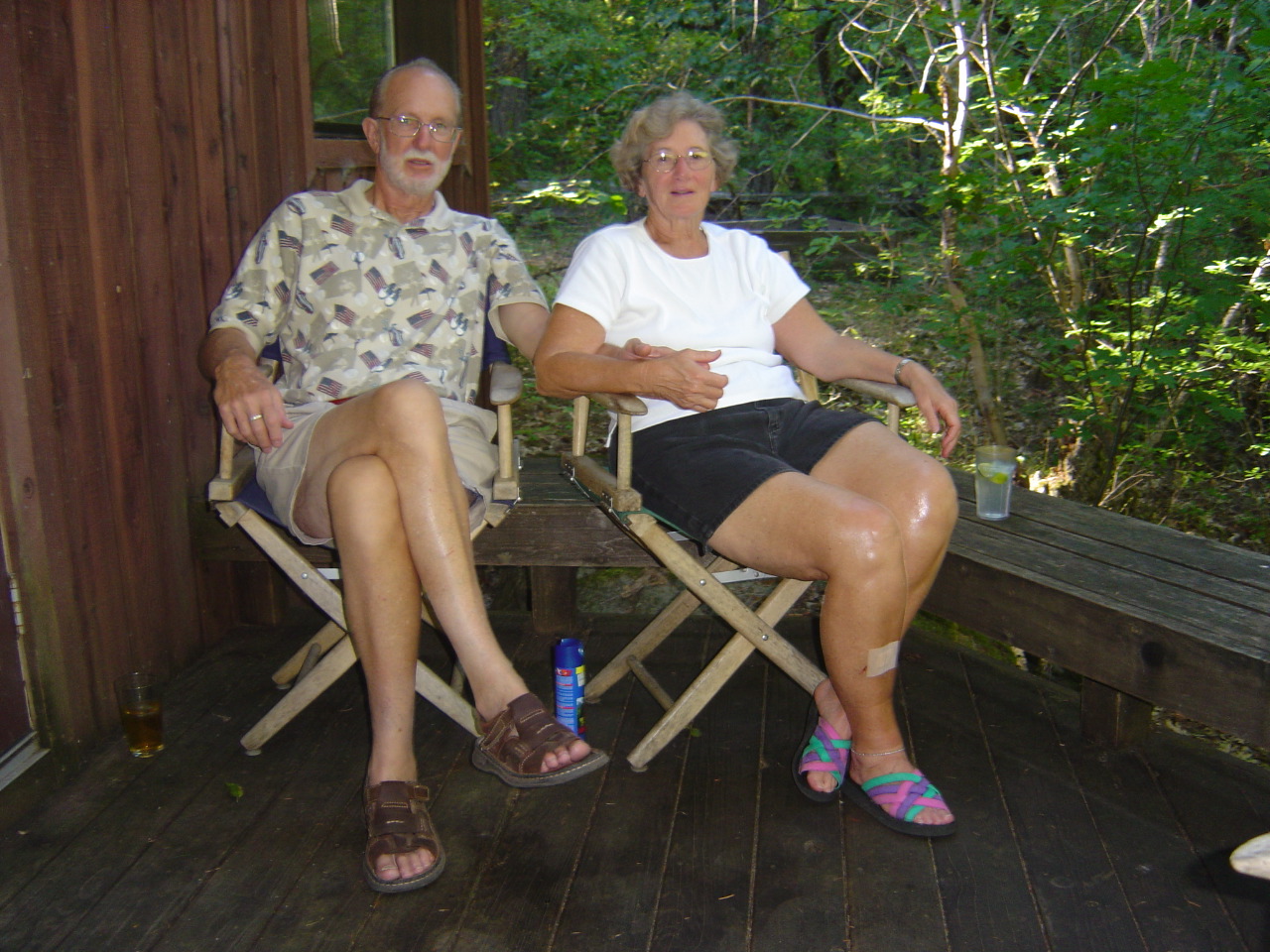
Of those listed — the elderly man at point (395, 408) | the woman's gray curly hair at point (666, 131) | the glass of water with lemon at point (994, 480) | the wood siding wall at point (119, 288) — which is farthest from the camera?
the glass of water with lemon at point (994, 480)

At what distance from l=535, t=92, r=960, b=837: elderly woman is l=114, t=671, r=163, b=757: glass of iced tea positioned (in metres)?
1.08

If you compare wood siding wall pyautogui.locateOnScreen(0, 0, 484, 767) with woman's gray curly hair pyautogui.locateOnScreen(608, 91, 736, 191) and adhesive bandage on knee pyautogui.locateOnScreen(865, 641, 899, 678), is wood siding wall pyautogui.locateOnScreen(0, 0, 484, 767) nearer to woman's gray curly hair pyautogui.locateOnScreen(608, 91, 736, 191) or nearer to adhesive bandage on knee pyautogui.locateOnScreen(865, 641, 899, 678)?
woman's gray curly hair pyautogui.locateOnScreen(608, 91, 736, 191)

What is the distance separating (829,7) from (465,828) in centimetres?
453

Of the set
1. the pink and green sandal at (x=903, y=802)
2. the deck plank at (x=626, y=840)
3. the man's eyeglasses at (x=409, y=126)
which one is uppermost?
the man's eyeglasses at (x=409, y=126)

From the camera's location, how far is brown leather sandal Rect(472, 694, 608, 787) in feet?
6.22

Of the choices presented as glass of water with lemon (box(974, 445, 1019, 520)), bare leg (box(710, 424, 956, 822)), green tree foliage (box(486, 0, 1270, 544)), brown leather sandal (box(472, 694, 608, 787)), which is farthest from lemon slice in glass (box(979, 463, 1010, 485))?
brown leather sandal (box(472, 694, 608, 787))

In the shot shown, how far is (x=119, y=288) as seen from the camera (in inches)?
95.0

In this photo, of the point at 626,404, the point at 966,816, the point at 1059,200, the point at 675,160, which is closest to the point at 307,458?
the point at 626,404

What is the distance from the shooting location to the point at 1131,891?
1.88 metres

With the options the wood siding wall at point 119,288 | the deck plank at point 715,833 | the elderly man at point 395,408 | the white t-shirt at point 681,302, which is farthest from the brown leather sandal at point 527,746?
the wood siding wall at point 119,288

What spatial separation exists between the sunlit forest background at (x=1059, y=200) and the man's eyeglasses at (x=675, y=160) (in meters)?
1.31

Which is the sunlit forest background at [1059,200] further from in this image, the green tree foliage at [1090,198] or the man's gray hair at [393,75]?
the man's gray hair at [393,75]

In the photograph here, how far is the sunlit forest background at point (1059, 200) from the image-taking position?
3.12m

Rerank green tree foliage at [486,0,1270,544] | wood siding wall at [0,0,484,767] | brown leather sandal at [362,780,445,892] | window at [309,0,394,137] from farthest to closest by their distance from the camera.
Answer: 1. window at [309,0,394,137]
2. green tree foliage at [486,0,1270,544]
3. wood siding wall at [0,0,484,767]
4. brown leather sandal at [362,780,445,892]
